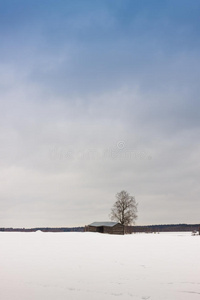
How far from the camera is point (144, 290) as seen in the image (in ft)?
33.8

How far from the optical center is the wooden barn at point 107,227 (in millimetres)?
87812

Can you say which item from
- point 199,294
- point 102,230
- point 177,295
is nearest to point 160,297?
point 177,295

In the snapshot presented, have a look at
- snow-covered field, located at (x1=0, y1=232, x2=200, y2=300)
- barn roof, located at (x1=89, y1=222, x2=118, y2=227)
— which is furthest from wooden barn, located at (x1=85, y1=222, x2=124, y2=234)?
snow-covered field, located at (x1=0, y1=232, x2=200, y2=300)

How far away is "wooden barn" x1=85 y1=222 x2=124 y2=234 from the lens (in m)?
87.8

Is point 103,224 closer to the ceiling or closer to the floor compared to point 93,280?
closer to the ceiling

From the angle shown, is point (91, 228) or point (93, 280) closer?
point (93, 280)

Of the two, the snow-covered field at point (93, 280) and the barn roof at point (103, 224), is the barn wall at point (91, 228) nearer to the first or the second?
the barn roof at point (103, 224)

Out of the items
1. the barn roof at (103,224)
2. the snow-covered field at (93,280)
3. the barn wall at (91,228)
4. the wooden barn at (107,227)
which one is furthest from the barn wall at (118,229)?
the snow-covered field at (93,280)

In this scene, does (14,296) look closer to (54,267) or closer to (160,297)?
(160,297)

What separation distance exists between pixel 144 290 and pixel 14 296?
427cm

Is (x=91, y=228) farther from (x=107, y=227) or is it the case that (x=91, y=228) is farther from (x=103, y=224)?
(x=107, y=227)

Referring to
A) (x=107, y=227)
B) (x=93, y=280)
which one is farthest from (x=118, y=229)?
(x=93, y=280)

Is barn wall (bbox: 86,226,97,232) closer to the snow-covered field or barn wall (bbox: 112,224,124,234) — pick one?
barn wall (bbox: 112,224,124,234)

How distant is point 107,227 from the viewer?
88.2 meters
